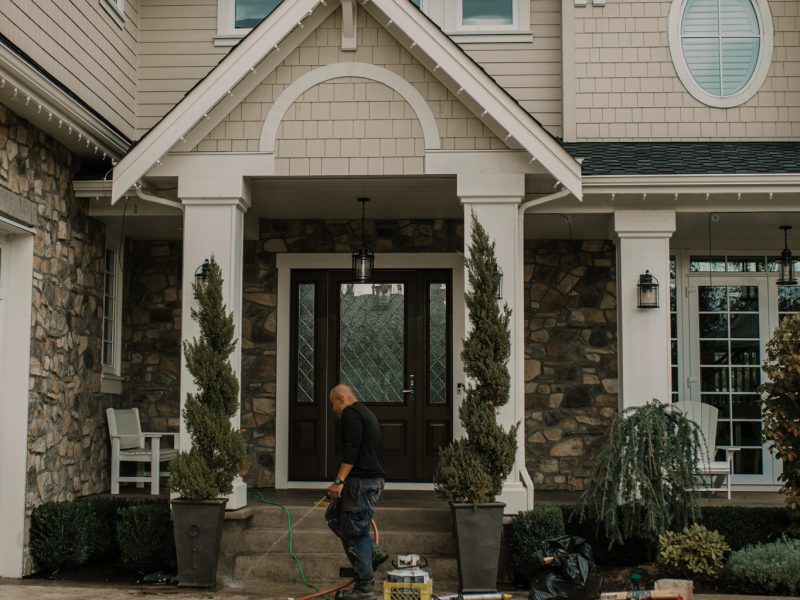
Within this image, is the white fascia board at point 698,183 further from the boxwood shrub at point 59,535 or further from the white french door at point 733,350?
the boxwood shrub at point 59,535

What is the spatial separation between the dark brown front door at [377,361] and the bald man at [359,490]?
3.60 meters

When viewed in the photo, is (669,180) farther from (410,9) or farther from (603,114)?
(410,9)

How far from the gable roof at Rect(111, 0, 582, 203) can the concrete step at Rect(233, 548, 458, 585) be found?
3324mm

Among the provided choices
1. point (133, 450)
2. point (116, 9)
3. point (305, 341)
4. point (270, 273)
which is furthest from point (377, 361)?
point (116, 9)

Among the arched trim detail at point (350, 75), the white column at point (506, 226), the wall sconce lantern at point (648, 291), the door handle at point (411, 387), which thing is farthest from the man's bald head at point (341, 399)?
the door handle at point (411, 387)

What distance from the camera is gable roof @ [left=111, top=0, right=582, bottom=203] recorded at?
8672 millimetres

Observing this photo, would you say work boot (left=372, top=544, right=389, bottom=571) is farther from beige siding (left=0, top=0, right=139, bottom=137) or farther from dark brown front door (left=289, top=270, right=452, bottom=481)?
beige siding (left=0, top=0, right=139, bottom=137)

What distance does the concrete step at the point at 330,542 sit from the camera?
8.86 meters

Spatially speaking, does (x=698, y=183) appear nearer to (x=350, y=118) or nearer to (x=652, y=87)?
(x=652, y=87)

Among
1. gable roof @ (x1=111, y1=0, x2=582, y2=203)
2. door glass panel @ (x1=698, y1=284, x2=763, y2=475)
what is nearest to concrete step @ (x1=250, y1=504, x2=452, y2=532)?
gable roof @ (x1=111, y1=0, x2=582, y2=203)

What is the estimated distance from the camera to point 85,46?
32.7 feet

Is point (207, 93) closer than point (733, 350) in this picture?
Yes

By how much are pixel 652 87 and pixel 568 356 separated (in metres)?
3.10

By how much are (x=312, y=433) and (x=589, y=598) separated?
444 cm
